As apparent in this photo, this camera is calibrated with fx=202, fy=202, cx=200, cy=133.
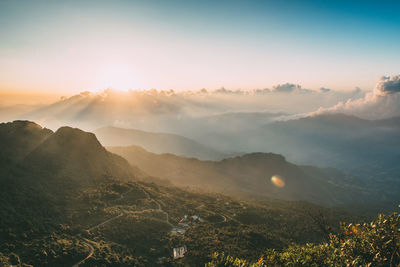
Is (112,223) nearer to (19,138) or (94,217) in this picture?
(94,217)

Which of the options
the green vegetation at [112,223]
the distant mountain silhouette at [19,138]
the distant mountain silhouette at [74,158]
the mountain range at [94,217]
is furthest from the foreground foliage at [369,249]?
the distant mountain silhouette at [19,138]

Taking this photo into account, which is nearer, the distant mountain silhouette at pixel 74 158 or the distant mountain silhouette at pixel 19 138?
the distant mountain silhouette at pixel 19 138

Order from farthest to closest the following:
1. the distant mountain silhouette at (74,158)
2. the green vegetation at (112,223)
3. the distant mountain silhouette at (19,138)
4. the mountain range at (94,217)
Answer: the distant mountain silhouette at (74,158) → the distant mountain silhouette at (19,138) → the mountain range at (94,217) → the green vegetation at (112,223)

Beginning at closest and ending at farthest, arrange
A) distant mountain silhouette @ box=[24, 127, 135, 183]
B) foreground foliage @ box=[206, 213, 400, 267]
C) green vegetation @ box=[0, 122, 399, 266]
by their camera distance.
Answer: foreground foliage @ box=[206, 213, 400, 267]
green vegetation @ box=[0, 122, 399, 266]
distant mountain silhouette @ box=[24, 127, 135, 183]

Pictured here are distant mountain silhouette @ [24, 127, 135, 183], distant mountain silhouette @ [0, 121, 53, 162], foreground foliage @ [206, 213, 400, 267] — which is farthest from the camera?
distant mountain silhouette @ [24, 127, 135, 183]

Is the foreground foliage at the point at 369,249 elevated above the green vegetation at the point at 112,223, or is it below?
above

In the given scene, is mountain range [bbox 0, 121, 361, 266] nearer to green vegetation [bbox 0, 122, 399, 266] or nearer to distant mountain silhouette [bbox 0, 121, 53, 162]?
green vegetation [bbox 0, 122, 399, 266]

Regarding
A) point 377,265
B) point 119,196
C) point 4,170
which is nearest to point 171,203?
point 119,196

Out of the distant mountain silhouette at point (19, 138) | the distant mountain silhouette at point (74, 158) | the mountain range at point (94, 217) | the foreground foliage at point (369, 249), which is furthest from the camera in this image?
the distant mountain silhouette at point (74, 158)

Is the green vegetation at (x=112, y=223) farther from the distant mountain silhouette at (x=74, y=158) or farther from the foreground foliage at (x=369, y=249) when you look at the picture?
the distant mountain silhouette at (x=74, y=158)

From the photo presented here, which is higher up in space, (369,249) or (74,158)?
(369,249)

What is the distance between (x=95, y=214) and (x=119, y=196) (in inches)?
938

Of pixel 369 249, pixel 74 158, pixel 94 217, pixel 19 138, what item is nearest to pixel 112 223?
pixel 94 217

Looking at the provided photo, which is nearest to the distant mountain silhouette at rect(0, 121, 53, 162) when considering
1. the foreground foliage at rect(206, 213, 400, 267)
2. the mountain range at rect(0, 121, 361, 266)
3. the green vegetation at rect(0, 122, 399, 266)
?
the mountain range at rect(0, 121, 361, 266)
